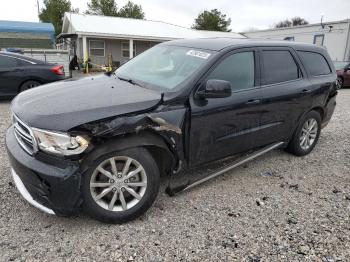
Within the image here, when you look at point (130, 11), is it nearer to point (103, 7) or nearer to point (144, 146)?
point (103, 7)

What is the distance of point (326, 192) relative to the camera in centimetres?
391

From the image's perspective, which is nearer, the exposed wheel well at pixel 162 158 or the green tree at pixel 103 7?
the exposed wheel well at pixel 162 158

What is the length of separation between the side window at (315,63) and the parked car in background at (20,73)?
6.93 metres

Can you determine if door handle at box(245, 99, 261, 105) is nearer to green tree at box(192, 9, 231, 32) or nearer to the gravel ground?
the gravel ground

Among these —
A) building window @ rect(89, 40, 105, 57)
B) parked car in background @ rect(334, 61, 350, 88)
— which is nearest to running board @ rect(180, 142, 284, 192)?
parked car in background @ rect(334, 61, 350, 88)

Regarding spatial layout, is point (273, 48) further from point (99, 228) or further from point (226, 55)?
point (99, 228)

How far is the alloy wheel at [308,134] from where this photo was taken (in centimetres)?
494

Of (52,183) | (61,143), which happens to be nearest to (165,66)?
(61,143)

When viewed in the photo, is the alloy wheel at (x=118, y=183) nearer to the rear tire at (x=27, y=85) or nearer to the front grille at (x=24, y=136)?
the front grille at (x=24, y=136)

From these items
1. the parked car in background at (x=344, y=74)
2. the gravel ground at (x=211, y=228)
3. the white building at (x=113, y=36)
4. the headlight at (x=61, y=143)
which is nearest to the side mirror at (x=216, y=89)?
the gravel ground at (x=211, y=228)

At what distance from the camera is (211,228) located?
3.06 meters

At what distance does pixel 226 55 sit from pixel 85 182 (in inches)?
83.4

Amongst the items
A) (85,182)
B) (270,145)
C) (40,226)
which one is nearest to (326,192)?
(270,145)

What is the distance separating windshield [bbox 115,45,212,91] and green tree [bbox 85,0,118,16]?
42855 millimetres
